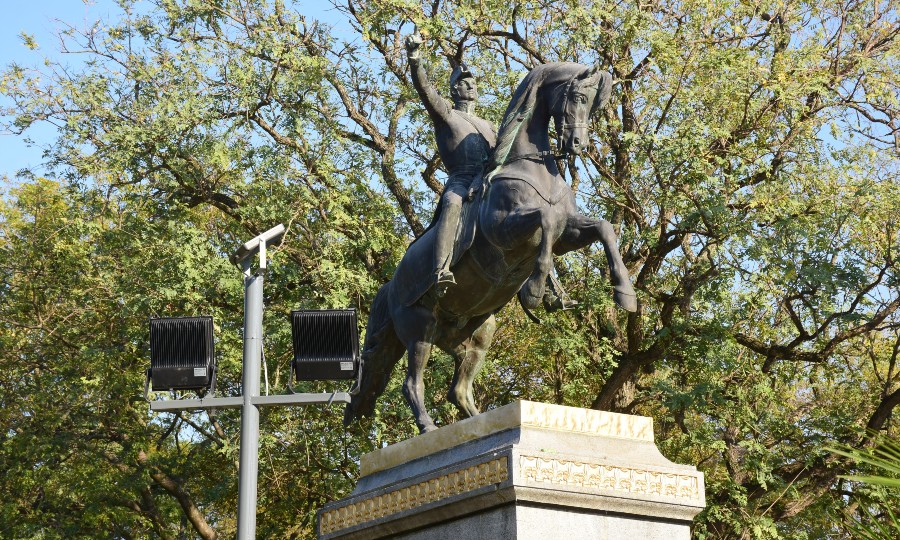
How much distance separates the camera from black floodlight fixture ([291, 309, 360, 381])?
9047mm

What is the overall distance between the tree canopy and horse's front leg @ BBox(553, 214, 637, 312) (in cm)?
898

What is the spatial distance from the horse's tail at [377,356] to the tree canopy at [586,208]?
722 cm

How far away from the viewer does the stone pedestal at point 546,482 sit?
7.84 m

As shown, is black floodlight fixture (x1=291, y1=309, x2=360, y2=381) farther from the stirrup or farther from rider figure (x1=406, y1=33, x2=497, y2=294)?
rider figure (x1=406, y1=33, x2=497, y2=294)

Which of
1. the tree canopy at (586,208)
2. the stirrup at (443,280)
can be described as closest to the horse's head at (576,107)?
the stirrup at (443,280)

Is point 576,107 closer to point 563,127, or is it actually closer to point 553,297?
point 563,127

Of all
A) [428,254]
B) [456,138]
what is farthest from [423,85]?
[428,254]

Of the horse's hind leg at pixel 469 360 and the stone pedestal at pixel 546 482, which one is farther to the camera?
the horse's hind leg at pixel 469 360

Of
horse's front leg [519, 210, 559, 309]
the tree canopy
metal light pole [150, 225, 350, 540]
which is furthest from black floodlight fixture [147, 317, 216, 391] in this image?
the tree canopy

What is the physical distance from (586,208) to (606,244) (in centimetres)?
1138

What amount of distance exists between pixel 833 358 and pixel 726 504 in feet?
12.7

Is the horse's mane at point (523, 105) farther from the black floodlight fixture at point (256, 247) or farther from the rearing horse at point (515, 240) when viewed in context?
the black floodlight fixture at point (256, 247)

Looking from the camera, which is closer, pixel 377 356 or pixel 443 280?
pixel 443 280

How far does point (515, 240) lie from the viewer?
9.38 meters
